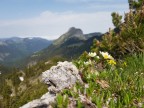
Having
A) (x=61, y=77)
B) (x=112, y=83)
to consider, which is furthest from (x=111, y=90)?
(x=61, y=77)

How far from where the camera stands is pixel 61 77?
8891mm

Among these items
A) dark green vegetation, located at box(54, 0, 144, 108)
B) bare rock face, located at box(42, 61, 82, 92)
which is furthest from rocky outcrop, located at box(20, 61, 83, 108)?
dark green vegetation, located at box(54, 0, 144, 108)

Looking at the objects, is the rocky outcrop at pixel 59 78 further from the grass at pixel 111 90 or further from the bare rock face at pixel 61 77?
the grass at pixel 111 90

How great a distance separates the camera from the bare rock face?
8.70 m

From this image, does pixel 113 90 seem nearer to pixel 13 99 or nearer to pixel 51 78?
pixel 51 78

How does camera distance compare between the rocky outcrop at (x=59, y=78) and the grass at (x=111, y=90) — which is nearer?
the grass at (x=111, y=90)

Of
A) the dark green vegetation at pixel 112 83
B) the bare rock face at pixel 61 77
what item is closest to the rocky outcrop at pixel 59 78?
the bare rock face at pixel 61 77

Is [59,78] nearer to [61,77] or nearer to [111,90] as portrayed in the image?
[61,77]

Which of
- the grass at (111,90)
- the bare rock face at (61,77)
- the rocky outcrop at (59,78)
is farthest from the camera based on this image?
the bare rock face at (61,77)

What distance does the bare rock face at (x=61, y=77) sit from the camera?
8.70 metres

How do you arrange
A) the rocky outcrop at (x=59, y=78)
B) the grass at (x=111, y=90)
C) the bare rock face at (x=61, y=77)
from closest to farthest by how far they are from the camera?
1. the grass at (x=111, y=90)
2. the rocky outcrop at (x=59, y=78)
3. the bare rock face at (x=61, y=77)

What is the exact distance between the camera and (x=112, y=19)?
650 inches

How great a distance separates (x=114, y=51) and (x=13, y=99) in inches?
7335

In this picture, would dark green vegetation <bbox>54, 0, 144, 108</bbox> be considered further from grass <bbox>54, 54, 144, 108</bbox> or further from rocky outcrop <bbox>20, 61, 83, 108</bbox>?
rocky outcrop <bbox>20, 61, 83, 108</bbox>
